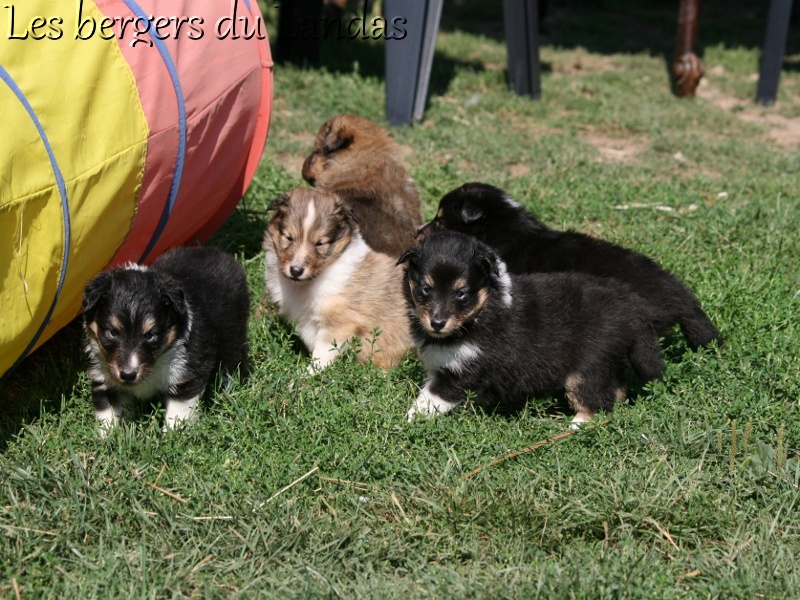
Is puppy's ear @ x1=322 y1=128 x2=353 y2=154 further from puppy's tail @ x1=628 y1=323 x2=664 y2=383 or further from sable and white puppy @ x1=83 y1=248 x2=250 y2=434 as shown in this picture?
puppy's tail @ x1=628 y1=323 x2=664 y2=383

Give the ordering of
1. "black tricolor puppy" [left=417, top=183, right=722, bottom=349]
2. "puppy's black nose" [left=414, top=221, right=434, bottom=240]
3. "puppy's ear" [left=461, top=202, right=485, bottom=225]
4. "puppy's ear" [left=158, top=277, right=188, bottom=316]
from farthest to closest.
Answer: "puppy's black nose" [left=414, top=221, right=434, bottom=240] → "puppy's ear" [left=461, top=202, right=485, bottom=225] → "black tricolor puppy" [left=417, top=183, right=722, bottom=349] → "puppy's ear" [left=158, top=277, right=188, bottom=316]

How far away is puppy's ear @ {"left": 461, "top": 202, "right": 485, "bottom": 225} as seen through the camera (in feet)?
19.7

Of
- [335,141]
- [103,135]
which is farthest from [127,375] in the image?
[335,141]

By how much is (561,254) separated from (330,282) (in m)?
1.42

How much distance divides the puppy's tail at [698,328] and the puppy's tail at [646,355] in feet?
1.34

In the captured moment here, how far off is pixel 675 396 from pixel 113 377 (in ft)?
9.47

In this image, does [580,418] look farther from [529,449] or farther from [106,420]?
[106,420]

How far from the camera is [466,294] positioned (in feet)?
16.0

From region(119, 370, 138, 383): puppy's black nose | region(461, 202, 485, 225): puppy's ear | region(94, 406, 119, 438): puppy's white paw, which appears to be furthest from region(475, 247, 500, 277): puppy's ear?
region(94, 406, 119, 438): puppy's white paw

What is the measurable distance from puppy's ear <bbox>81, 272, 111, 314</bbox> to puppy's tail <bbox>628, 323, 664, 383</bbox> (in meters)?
2.70

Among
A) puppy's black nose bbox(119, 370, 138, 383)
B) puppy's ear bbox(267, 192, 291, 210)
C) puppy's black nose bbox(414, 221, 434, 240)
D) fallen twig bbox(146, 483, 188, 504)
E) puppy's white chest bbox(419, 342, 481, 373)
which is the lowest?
fallen twig bbox(146, 483, 188, 504)

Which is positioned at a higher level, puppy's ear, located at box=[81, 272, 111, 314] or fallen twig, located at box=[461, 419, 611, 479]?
puppy's ear, located at box=[81, 272, 111, 314]

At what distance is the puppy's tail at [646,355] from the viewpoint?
500 cm

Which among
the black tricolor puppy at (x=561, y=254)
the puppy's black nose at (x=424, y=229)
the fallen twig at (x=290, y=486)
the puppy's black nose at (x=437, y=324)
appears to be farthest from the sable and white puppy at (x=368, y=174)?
Answer: the fallen twig at (x=290, y=486)
